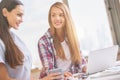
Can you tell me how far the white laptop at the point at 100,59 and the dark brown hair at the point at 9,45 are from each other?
612mm

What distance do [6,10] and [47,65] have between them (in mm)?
876

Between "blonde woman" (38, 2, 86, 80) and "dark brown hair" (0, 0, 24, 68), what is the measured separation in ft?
2.44

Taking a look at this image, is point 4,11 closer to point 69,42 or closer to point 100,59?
point 100,59

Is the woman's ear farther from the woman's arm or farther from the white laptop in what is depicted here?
the white laptop

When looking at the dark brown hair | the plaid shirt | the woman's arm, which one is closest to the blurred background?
the plaid shirt

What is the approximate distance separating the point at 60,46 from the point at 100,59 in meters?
0.69

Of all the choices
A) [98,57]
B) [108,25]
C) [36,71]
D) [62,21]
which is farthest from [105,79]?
[108,25]

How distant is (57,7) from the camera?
2893 mm

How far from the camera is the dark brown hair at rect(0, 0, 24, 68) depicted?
1.86 meters

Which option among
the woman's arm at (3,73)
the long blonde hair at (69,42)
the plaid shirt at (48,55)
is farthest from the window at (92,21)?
the woman's arm at (3,73)

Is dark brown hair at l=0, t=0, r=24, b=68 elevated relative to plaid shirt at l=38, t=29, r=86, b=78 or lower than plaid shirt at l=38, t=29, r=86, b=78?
elevated

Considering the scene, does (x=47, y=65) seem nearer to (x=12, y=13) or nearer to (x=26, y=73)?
(x=26, y=73)

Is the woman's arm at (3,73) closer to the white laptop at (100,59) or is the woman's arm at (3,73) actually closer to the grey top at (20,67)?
the grey top at (20,67)

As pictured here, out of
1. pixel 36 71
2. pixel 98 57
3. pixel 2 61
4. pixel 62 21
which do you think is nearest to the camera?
pixel 2 61
